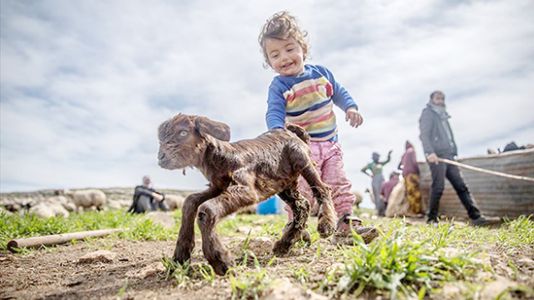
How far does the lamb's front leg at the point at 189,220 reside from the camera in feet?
7.68

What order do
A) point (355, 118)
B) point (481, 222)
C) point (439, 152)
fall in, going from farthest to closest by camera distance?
1. point (439, 152)
2. point (481, 222)
3. point (355, 118)

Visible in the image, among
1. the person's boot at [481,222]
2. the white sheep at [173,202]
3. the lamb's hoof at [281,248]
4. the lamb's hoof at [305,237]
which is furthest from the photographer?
the white sheep at [173,202]

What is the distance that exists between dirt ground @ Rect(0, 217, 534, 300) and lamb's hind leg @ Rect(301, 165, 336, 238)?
17 centimetres

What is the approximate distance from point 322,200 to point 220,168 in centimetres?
90

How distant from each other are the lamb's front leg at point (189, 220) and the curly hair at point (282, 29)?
1.75 meters

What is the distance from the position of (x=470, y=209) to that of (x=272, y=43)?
6.15 meters

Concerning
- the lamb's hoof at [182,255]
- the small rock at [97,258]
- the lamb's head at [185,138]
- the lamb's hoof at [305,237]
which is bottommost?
the small rock at [97,258]

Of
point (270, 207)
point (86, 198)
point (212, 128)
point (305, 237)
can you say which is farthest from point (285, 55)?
point (86, 198)

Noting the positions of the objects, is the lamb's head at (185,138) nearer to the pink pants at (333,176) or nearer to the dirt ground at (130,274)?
the dirt ground at (130,274)

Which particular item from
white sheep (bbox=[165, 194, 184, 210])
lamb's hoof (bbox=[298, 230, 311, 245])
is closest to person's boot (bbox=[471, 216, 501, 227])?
lamb's hoof (bbox=[298, 230, 311, 245])

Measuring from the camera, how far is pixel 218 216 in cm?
204

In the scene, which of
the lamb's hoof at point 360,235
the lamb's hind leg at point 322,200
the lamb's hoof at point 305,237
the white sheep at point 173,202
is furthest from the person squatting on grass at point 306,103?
the white sheep at point 173,202

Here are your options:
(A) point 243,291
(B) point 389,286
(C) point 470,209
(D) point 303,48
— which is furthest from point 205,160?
(C) point 470,209

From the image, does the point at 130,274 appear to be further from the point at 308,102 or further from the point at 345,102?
the point at 345,102
